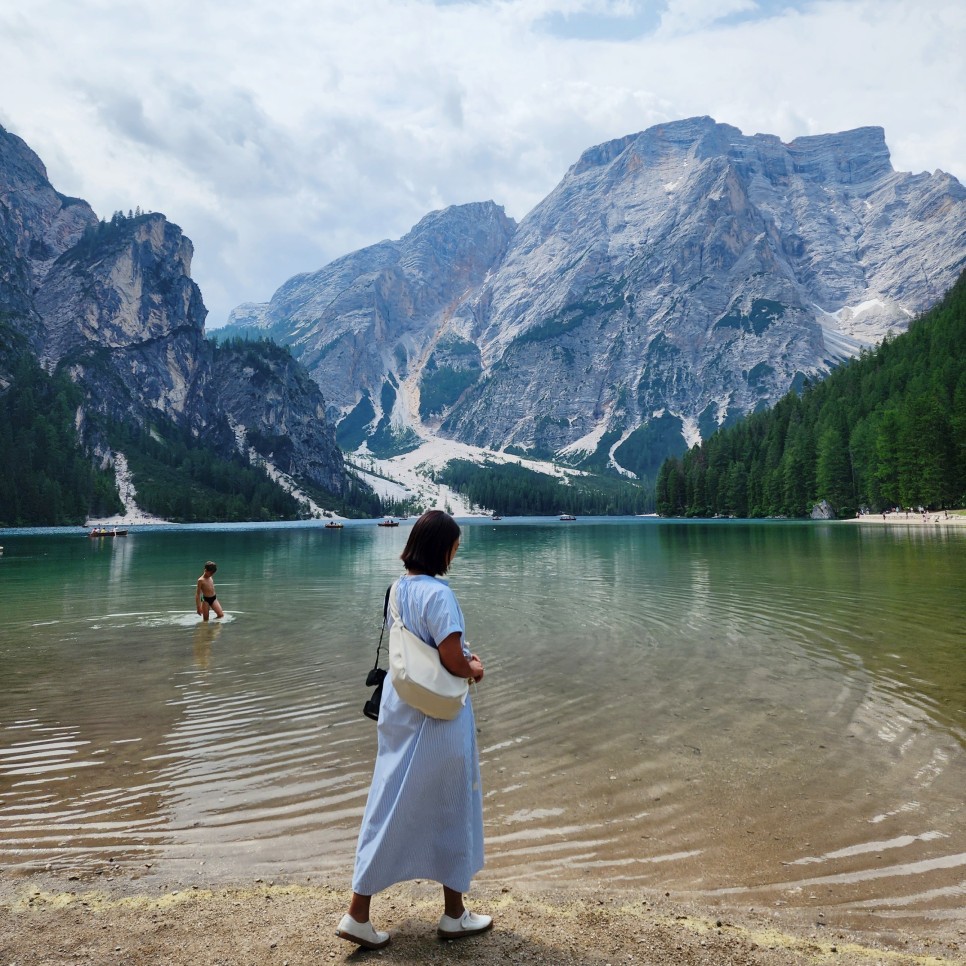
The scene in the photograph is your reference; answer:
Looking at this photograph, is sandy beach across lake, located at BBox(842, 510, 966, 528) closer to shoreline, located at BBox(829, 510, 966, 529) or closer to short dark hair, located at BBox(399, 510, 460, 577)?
shoreline, located at BBox(829, 510, 966, 529)

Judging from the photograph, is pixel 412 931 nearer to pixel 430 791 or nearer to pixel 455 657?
pixel 430 791

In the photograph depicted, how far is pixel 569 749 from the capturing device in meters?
10.8

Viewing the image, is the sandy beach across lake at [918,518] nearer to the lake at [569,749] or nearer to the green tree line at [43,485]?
the lake at [569,749]

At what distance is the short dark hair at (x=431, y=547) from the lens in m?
6.25

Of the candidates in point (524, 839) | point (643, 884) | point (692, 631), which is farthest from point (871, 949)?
point (692, 631)

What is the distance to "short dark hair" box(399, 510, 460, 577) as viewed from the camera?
20.5ft

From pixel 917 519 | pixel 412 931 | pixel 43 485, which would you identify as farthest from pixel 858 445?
pixel 43 485

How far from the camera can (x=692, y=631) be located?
21.7 m

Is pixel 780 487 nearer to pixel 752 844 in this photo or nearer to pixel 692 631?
pixel 692 631

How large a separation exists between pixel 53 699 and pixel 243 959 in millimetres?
11837

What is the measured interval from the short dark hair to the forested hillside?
116073mm

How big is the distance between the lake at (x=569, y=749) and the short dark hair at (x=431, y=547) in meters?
3.42

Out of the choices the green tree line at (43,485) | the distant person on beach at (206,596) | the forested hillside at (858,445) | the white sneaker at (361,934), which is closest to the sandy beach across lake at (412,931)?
the white sneaker at (361,934)

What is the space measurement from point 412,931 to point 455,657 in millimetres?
2456
